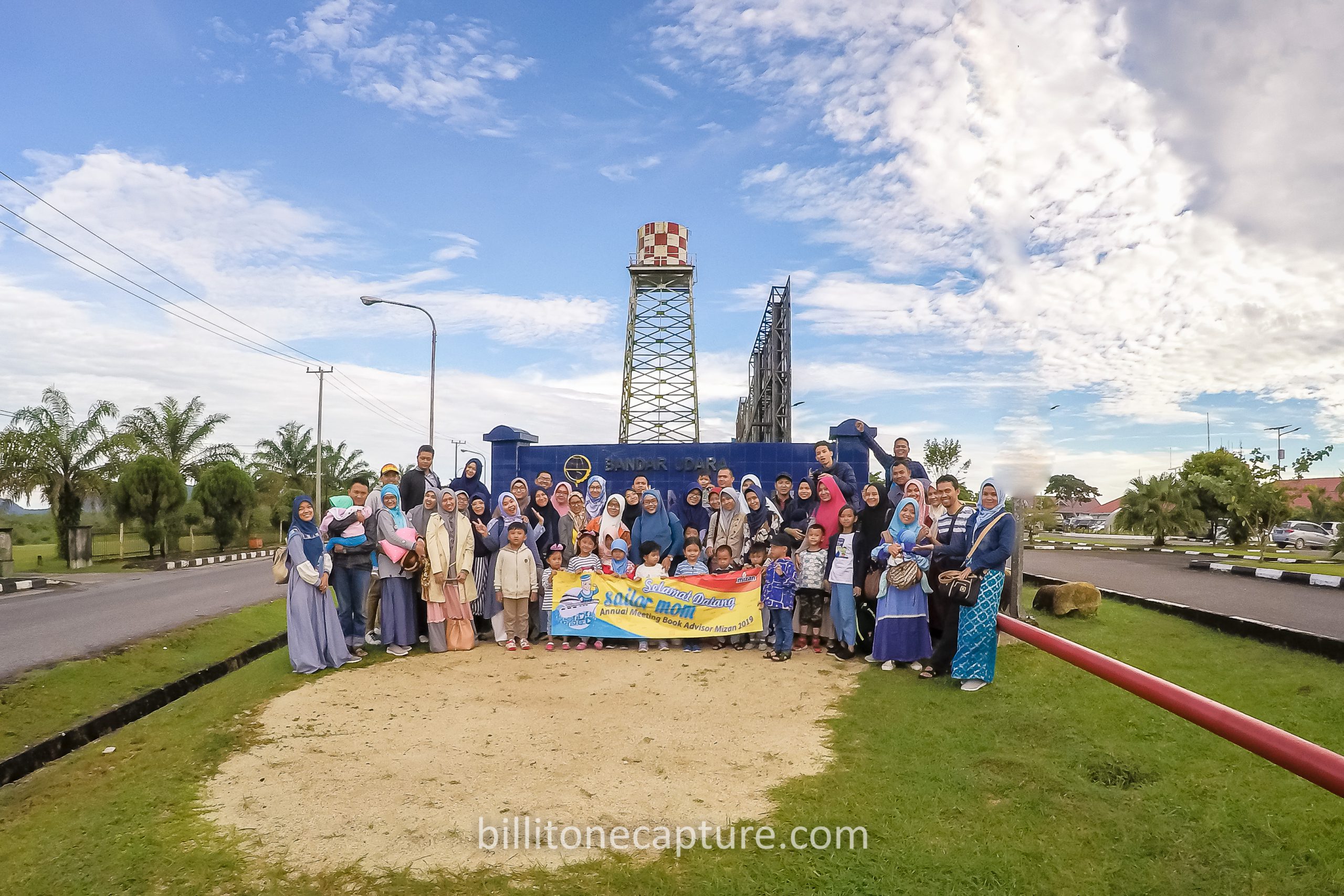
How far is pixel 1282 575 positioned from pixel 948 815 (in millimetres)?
13787

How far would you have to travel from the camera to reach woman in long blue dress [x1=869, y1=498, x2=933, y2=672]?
Result: 7.32m

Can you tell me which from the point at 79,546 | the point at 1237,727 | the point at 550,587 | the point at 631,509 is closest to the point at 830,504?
the point at 631,509

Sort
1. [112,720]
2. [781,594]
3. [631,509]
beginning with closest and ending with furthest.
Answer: [112,720] < [781,594] < [631,509]

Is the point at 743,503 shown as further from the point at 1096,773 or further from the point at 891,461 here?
the point at 1096,773

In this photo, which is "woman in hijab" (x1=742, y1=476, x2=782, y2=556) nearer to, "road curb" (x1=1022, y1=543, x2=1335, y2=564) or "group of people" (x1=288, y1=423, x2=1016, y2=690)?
"group of people" (x1=288, y1=423, x2=1016, y2=690)

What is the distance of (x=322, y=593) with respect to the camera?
25.2 ft

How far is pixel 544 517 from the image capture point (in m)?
9.39

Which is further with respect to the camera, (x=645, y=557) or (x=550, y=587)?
(x=550, y=587)

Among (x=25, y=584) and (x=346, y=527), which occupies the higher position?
(x=346, y=527)

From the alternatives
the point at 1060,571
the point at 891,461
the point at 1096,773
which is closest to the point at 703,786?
the point at 1096,773

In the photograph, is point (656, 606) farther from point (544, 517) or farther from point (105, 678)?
point (105, 678)

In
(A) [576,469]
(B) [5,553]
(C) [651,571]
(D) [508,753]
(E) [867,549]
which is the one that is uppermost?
(A) [576,469]

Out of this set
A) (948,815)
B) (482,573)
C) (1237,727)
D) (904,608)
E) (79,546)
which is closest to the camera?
(1237,727)

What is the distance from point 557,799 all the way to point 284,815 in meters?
1.47
